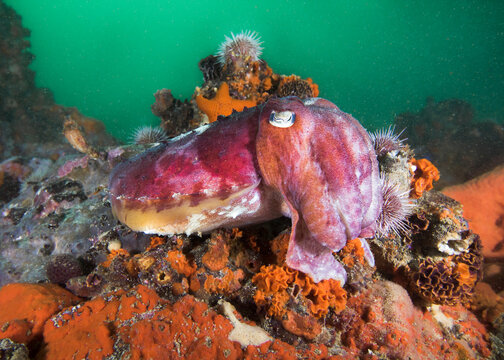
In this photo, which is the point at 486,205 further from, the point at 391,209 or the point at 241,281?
the point at 241,281

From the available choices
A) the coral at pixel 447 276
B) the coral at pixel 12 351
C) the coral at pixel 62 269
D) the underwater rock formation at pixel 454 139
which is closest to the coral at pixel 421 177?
the coral at pixel 447 276

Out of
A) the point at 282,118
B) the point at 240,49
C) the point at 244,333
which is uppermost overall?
the point at 240,49

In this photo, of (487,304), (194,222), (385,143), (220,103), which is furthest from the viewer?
(220,103)

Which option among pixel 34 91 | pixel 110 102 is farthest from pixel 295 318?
pixel 110 102

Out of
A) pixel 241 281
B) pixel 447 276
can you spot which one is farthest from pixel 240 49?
pixel 447 276

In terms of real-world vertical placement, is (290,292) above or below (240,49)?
below

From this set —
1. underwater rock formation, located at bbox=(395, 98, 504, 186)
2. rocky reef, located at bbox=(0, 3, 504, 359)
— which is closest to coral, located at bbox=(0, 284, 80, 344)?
rocky reef, located at bbox=(0, 3, 504, 359)

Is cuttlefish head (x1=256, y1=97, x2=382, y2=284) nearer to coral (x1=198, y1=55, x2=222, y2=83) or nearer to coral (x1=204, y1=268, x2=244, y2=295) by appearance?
coral (x1=204, y1=268, x2=244, y2=295)
